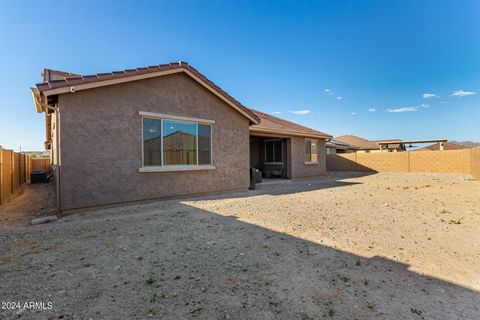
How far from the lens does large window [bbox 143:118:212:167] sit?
24.3 feet

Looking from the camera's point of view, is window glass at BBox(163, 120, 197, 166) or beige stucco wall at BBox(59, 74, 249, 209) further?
window glass at BBox(163, 120, 197, 166)

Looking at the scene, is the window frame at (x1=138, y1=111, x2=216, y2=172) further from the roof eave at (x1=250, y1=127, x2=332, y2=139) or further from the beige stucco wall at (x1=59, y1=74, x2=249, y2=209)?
the roof eave at (x1=250, y1=127, x2=332, y2=139)

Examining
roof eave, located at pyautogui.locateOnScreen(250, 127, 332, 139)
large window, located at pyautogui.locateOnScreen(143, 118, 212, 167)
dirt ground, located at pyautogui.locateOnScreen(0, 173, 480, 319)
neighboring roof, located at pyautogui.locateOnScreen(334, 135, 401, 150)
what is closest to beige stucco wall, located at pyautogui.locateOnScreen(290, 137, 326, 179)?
roof eave, located at pyautogui.locateOnScreen(250, 127, 332, 139)

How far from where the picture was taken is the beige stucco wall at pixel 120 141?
604 cm

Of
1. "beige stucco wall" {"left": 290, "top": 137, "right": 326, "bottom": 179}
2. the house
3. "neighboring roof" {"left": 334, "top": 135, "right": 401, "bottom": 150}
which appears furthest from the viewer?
"neighboring roof" {"left": 334, "top": 135, "right": 401, "bottom": 150}

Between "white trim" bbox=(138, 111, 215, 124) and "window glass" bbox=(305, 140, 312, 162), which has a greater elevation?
"white trim" bbox=(138, 111, 215, 124)

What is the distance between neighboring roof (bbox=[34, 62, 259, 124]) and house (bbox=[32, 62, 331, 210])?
2cm

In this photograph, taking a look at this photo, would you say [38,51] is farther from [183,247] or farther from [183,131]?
[183,247]

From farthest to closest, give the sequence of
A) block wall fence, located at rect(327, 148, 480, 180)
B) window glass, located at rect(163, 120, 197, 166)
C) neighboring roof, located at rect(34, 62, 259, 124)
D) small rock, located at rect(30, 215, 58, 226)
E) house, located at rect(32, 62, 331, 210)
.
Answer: block wall fence, located at rect(327, 148, 480, 180)
window glass, located at rect(163, 120, 197, 166)
house, located at rect(32, 62, 331, 210)
neighboring roof, located at rect(34, 62, 259, 124)
small rock, located at rect(30, 215, 58, 226)

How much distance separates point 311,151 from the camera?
55.7 ft

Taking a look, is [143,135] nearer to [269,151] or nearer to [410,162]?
[269,151]

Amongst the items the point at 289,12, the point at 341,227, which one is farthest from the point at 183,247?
the point at 289,12

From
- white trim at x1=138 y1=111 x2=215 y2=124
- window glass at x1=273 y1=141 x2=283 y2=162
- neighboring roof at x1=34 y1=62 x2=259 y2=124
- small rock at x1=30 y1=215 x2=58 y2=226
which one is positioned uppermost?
neighboring roof at x1=34 y1=62 x2=259 y2=124

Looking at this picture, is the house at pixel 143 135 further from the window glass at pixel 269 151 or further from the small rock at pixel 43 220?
the window glass at pixel 269 151
